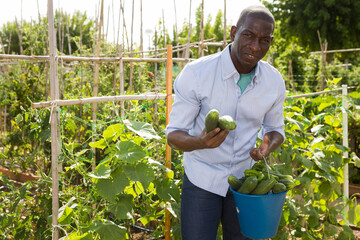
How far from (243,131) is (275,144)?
18cm

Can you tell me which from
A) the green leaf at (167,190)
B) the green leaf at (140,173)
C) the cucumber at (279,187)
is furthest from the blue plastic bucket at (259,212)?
the green leaf at (167,190)

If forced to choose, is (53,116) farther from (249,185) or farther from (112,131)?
(249,185)

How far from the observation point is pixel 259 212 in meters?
1.69

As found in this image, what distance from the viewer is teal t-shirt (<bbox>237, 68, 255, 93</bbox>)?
6.27 ft

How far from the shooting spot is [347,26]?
16484 mm

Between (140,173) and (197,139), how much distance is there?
636 millimetres

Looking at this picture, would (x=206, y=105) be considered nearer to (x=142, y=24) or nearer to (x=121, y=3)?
(x=121, y=3)

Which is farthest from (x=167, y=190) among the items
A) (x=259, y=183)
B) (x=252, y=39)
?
(x=252, y=39)

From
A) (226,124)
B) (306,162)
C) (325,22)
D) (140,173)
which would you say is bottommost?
(306,162)

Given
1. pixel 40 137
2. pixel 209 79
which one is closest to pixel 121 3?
pixel 40 137

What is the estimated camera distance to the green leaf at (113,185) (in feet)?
6.71

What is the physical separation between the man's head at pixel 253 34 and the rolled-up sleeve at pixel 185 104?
244 mm

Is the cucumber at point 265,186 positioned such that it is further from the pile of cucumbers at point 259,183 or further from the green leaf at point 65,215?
the green leaf at point 65,215

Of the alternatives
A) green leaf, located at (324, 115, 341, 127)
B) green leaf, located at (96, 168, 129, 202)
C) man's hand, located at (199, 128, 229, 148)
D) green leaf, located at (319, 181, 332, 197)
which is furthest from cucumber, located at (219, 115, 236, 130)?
green leaf, located at (324, 115, 341, 127)
